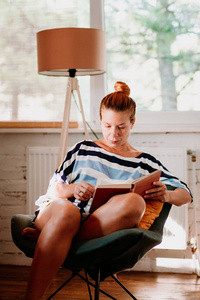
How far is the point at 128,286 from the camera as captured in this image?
2.67 metres

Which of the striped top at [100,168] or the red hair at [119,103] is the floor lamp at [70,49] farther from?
the striped top at [100,168]

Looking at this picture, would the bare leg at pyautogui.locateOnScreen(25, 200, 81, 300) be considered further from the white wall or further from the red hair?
the white wall

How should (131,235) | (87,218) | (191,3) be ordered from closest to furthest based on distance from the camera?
(131,235), (87,218), (191,3)

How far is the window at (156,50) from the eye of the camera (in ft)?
9.73

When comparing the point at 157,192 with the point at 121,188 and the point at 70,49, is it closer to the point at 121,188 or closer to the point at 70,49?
the point at 121,188

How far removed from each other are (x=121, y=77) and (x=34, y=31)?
0.68 meters

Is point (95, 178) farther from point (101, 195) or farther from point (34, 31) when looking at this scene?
point (34, 31)

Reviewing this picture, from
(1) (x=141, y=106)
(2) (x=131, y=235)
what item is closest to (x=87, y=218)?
(2) (x=131, y=235)

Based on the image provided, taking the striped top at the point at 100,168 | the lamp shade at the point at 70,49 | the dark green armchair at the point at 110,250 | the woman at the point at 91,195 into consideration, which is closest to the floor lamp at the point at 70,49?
the lamp shade at the point at 70,49

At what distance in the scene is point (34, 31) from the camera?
119 inches

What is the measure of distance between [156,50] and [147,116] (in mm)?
457

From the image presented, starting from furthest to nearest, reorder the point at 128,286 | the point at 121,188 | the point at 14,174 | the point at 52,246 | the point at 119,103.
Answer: the point at 14,174 → the point at 128,286 → the point at 119,103 → the point at 121,188 → the point at 52,246

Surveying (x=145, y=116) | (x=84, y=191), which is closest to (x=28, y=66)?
(x=145, y=116)

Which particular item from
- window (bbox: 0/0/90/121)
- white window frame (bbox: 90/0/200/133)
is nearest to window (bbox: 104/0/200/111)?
white window frame (bbox: 90/0/200/133)
